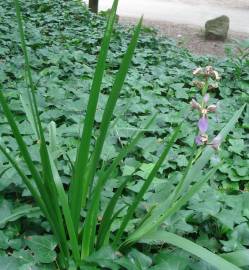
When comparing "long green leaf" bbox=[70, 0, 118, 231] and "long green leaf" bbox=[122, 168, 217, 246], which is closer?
"long green leaf" bbox=[70, 0, 118, 231]

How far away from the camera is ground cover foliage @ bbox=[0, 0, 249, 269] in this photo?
1.54m

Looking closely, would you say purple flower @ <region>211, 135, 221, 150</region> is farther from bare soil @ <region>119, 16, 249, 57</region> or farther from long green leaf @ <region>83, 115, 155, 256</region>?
bare soil @ <region>119, 16, 249, 57</region>

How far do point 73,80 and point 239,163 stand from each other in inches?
55.6

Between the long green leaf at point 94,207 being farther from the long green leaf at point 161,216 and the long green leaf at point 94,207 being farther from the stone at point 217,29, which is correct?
the stone at point 217,29

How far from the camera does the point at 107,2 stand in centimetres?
1143

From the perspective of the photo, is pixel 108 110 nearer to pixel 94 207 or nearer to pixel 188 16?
pixel 94 207

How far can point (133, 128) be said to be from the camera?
2000 mm

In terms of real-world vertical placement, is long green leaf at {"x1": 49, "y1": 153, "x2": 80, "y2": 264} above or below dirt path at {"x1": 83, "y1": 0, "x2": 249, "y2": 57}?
above

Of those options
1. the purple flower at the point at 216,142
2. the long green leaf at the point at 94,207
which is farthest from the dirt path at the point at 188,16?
the long green leaf at the point at 94,207

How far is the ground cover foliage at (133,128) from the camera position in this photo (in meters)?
1.54

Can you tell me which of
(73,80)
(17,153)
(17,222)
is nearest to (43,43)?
(73,80)

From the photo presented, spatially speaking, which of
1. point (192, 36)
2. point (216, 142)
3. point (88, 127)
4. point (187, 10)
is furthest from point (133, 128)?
point (187, 10)

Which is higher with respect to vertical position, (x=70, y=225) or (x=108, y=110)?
(x=108, y=110)

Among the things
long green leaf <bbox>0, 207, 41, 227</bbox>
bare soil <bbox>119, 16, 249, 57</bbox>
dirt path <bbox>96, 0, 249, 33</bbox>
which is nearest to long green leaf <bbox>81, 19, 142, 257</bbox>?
long green leaf <bbox>0, 207, 41, 227</bbox>
